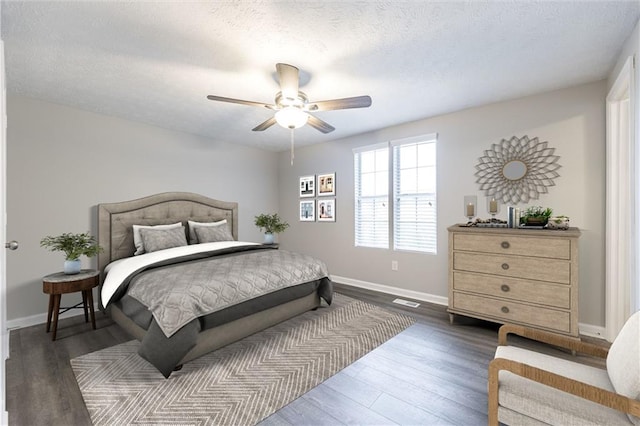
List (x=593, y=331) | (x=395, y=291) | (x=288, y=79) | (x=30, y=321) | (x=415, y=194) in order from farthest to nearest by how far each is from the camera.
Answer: (x=395, y=291) < (x=415, y=194) < (x=30, y=321) < (x=593, y=331) < (x=288, y=79)

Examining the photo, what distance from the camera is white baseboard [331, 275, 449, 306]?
3.72 m

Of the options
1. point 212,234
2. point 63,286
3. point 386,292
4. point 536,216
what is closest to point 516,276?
point 536,216

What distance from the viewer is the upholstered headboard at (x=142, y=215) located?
352 centimetres

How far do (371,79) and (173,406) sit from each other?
303 cm

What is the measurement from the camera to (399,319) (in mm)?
3160

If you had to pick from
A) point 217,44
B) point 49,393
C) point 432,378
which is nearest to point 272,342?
point 432,378

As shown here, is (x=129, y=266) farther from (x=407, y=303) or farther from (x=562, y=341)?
(x=562, y=341)

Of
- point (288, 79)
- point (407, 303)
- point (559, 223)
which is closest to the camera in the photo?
point (288, 79)

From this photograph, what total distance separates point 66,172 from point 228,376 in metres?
3.15

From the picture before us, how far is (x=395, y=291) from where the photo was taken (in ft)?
13.6

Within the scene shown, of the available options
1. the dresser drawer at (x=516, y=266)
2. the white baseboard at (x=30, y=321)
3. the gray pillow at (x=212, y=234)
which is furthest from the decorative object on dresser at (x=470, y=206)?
the white baseboard at (x=30, y=321)

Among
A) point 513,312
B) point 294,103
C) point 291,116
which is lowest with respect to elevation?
point 513,312

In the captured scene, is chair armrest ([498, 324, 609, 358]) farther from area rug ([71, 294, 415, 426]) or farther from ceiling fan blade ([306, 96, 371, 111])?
ceiling fan blade ([306, 96, 371, 111])

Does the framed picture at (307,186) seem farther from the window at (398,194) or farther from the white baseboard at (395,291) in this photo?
the white baseboard at (395,291)
